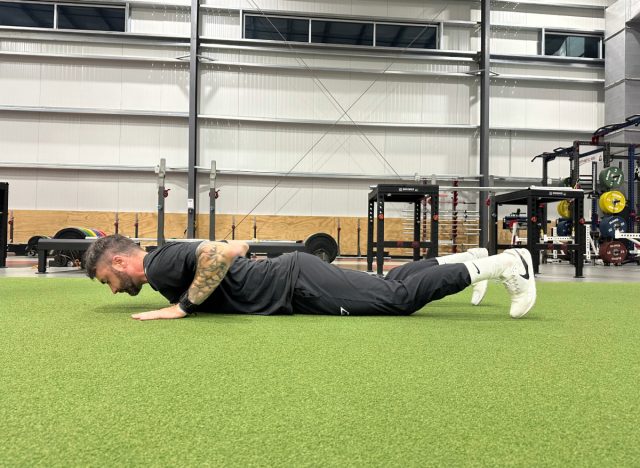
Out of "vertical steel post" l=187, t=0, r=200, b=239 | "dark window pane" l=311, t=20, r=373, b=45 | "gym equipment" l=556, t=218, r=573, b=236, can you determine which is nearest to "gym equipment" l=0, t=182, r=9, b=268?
"vertical steel post" l=187, t=0, r=200, b=239

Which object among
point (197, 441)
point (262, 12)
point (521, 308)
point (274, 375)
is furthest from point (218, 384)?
point (262, 12)

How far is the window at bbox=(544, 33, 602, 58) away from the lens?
37.3 feet

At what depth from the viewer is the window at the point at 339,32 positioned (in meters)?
10.7

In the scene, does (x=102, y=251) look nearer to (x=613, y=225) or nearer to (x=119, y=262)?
(x=119, y=262)

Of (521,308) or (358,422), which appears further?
(521,308)

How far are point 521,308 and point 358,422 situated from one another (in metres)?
A: 1.76

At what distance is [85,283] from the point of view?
461 centimetres

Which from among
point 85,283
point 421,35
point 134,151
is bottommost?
point 85,283

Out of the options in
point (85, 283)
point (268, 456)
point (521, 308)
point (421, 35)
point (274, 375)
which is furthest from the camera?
point (421, 35)

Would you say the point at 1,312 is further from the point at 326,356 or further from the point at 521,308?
the point at 521,308

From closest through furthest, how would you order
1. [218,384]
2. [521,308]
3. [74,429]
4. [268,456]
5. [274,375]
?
[268,456]
[74,429]
[218,384]
[274,375]
[521,308]

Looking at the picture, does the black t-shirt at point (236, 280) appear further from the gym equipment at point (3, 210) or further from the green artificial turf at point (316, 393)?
the gym equipment at point (3, 210)

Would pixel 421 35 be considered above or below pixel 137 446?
above

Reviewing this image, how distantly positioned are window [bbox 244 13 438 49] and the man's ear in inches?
378
